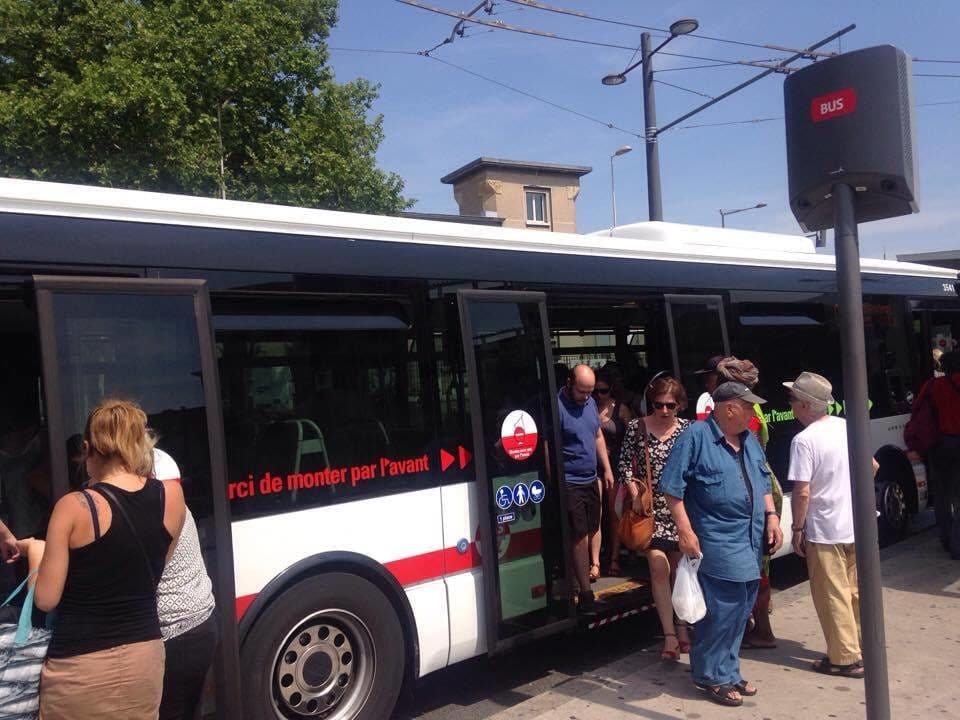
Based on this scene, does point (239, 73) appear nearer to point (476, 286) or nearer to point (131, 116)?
point (131, 116)

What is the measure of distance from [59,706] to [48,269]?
1815mm

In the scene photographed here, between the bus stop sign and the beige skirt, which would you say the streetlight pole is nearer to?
the bus stop sign

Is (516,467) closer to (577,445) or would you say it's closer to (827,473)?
(577,445)

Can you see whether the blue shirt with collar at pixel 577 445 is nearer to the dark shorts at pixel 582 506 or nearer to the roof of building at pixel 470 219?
the dark shorts at pixel 582 506

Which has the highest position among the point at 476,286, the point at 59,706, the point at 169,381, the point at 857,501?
the point at 476,286

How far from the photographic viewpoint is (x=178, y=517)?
3.23m

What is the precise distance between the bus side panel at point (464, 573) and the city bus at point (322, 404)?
0.01 m

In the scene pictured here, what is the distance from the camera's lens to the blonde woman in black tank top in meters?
2.89

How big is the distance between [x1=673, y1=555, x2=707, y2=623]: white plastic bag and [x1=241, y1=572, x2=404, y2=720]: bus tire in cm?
159

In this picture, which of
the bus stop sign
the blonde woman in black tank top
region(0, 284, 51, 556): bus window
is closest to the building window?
the bus stop sign

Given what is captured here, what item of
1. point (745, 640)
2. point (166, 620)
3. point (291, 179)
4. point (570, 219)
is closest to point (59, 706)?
point (166, 620)

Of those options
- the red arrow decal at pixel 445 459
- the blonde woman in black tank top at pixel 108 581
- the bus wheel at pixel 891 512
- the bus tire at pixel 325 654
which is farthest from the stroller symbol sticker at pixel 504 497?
the bus wheel at pixel 891 512

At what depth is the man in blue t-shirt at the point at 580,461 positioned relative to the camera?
19.3 feet

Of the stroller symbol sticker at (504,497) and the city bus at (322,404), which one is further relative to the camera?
the stroller symbol sticker at (504,497)
